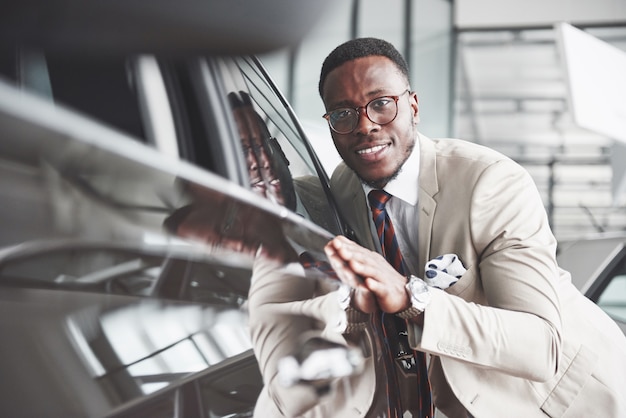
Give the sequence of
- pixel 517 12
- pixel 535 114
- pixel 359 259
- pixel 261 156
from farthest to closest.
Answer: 1. pixel 535 114
2. pixel 517 12
3. pixel 359 259
4. pixel 261 156

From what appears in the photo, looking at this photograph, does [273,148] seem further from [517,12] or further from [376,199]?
[517,12]

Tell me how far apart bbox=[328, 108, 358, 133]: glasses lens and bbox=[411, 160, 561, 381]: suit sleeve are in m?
0.17

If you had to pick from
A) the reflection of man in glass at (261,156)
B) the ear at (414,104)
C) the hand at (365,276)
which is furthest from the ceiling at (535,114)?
the reflection of man in glass at (261,156)

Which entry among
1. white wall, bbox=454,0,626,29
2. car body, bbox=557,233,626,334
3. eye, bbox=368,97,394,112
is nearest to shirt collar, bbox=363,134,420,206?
eye, bbox=368,97,394,112

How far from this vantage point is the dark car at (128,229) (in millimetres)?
322

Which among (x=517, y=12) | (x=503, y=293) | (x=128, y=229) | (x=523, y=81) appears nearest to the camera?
(x=128, y=229)

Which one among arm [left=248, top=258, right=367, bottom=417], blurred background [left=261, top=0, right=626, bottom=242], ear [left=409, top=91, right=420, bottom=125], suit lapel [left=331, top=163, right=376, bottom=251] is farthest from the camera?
blurred background [left=261, top=0, right=626, bottom=242]

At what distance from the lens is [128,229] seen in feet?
1.17

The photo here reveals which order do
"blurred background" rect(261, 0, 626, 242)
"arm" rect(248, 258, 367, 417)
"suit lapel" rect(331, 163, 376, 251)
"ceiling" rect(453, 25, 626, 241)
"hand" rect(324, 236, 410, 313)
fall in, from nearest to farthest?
"arm" rect(248, 258, 367, 417)
"hand" rect(324, 236, 410, 313)
"suit lapel" rect(331, 163, 376, 251)
"blurred background" rect(261, 0, 626, 242)
"ceiling" rect(453, 25, 626, 241)

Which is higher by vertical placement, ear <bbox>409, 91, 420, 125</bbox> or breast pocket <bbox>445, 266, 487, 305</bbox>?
ear <bbox>409, 91, 420, 125</bbox>

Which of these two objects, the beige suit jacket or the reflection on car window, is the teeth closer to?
the beige suit jacket

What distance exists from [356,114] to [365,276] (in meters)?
0.21

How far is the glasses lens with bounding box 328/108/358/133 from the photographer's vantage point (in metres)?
0.72

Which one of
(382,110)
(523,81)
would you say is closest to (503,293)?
(382,110)
